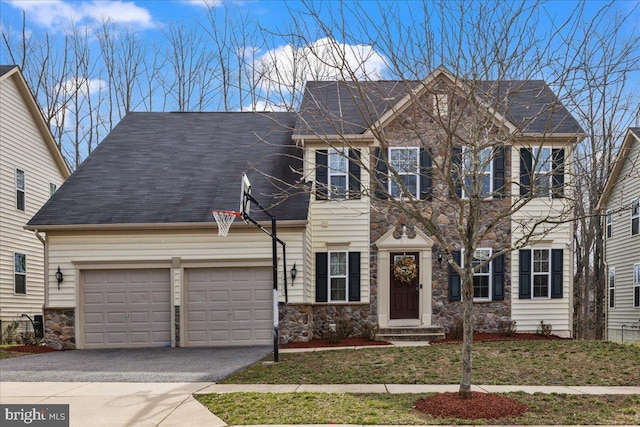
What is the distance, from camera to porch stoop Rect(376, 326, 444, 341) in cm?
1717

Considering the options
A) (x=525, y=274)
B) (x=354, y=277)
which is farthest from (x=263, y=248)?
(x=525, y=274)

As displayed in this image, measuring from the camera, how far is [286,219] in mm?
16344

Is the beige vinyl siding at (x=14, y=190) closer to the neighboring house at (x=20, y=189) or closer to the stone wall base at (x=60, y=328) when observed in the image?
the neighboring house at (x=20, y=189)

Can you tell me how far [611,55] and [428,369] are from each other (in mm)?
6083

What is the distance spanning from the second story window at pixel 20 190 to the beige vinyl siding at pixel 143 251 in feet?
19.2

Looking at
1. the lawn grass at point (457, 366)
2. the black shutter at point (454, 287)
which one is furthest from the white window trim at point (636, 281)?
the lawn grass at point (457, 366)

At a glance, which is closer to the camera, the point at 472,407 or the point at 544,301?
the point at 472,407

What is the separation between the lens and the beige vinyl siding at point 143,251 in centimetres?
1678

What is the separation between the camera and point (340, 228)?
18297 millimetres

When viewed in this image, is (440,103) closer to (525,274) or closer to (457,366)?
(457,366)

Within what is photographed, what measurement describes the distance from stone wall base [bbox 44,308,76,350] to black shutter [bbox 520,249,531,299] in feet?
39.8

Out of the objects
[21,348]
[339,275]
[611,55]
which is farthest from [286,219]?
[611,55]

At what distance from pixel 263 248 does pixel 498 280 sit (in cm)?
668

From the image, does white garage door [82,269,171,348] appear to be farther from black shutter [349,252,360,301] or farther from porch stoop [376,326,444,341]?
porch stoop [376,326,444,341]
